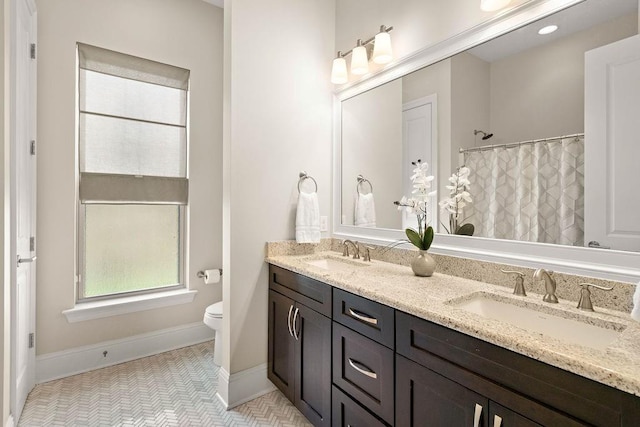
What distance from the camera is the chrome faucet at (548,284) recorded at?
47.9 inches

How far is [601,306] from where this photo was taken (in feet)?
3.79

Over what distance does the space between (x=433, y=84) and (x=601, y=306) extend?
4.26 ft

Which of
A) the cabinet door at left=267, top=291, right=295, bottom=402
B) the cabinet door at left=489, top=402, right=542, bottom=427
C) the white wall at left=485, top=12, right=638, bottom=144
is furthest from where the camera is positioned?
the cabinet door at left=267, top=291, right=295, bottom=402

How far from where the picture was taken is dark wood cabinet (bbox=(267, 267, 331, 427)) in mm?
1623

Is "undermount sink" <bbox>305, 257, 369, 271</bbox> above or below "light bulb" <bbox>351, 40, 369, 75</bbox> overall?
below

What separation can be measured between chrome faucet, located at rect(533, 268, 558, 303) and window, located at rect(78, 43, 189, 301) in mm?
2593

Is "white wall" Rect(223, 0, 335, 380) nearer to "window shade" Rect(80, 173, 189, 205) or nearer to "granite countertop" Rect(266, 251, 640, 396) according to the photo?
"granite countertop" Rect(266, 251, 640, 396)

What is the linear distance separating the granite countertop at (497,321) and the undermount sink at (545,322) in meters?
0.01

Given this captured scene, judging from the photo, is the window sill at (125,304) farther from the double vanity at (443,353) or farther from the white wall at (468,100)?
the white wall at (468,100)

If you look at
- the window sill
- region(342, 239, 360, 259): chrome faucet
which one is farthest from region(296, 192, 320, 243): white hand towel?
the window sill

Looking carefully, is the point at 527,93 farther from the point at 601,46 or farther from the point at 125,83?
the point at 125,83

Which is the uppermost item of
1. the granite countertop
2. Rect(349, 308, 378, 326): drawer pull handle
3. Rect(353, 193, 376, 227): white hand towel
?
Rect(353, 193, 376, 227): white hand towel

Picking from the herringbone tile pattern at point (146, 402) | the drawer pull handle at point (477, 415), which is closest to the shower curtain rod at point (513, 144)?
the drawer pull handle at point (477, 415)

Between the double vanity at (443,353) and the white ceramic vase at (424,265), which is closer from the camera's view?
the double vanity at (443,353)
